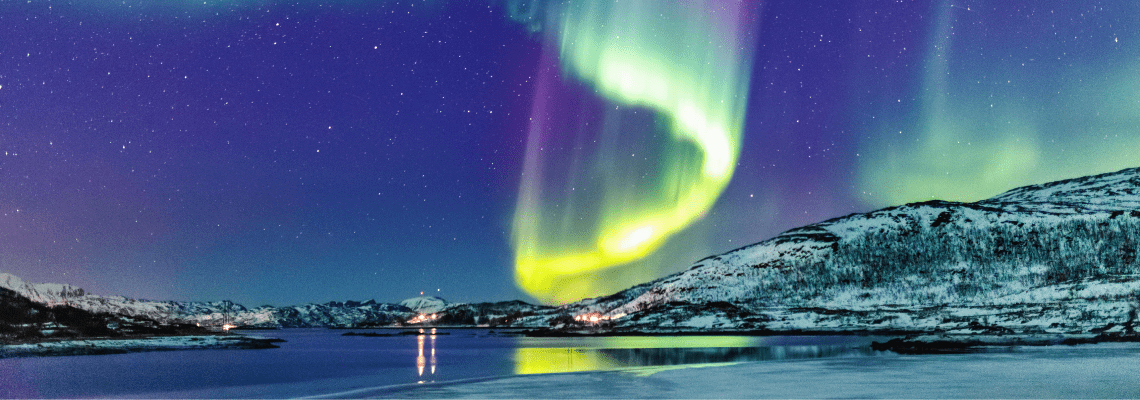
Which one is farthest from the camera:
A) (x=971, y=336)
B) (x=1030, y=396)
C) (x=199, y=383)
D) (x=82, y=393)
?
(x=971, y=336)

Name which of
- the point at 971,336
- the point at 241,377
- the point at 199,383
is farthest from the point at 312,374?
the point at 971,336

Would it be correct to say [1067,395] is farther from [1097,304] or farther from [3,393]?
[1097,304]

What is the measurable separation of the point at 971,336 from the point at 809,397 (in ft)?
224

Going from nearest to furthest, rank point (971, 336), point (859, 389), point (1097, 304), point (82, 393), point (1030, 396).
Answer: point (1030, 396) < point (859, 389) < point (82, 393) < point (971, 336) < point (1097, 304)

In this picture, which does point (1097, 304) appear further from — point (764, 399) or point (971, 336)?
point (764, 399)

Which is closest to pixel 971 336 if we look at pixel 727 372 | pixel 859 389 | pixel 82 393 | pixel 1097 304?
pixel 727 372

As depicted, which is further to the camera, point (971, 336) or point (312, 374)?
point (971, 336)

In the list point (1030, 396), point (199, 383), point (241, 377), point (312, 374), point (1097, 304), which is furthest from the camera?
point (1097, 304)

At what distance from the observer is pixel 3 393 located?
48938 mm

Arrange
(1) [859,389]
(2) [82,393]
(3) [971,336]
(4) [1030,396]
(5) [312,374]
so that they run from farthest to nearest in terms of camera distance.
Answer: (3) [971,336] < (5) [312,374] < (2) [82,393] < (1) [859,389] < (4) [1030,396]

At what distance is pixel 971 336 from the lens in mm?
90812

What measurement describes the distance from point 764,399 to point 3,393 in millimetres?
43443

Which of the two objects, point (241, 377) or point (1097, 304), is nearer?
point (241, 377)

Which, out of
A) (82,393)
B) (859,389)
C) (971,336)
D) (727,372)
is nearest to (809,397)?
(859,389)
